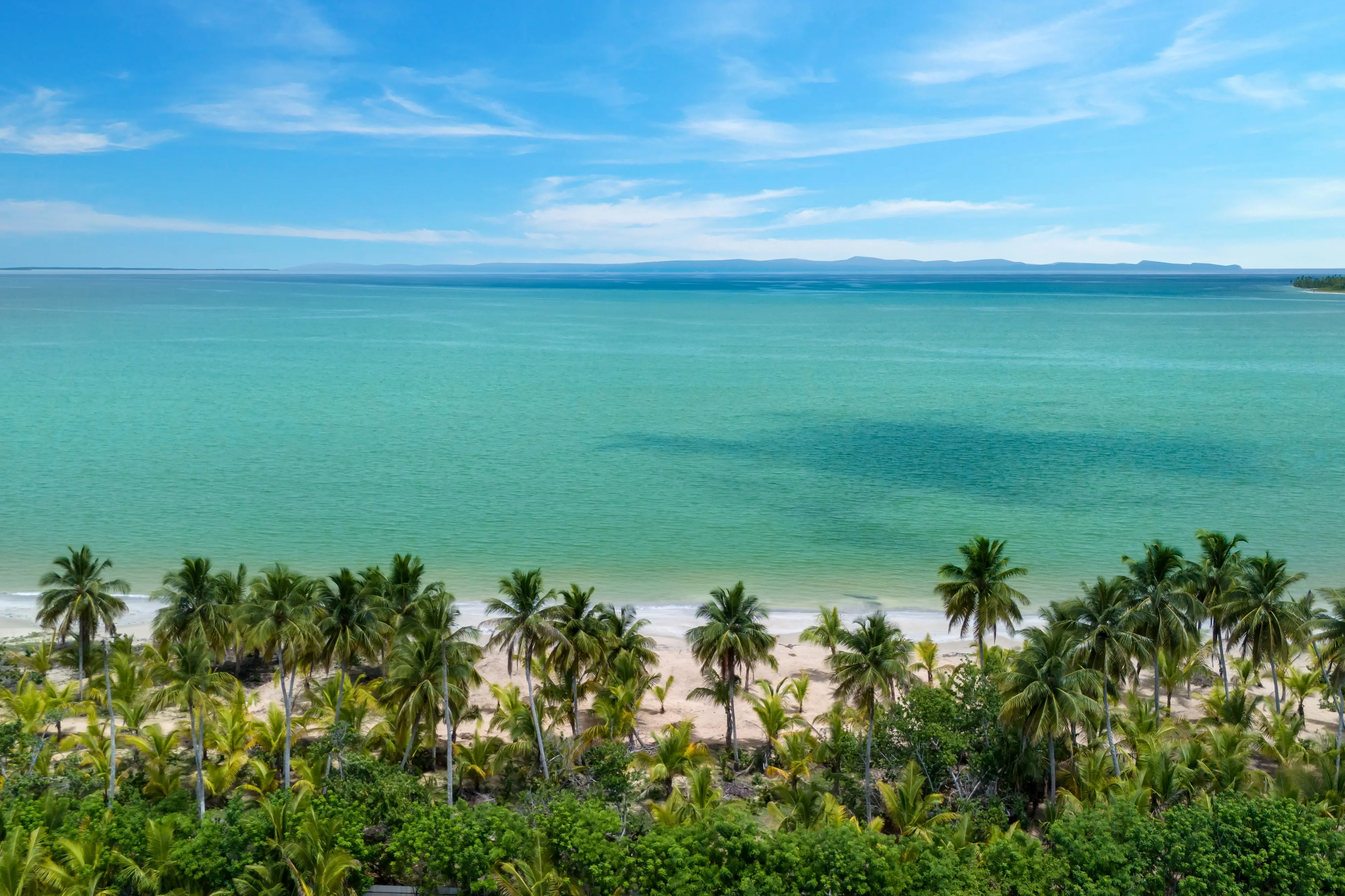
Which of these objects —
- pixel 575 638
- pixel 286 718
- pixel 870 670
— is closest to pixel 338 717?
pixel 286 718

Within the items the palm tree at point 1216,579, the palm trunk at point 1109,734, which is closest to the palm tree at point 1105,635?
the palm trunk at point 1109,734

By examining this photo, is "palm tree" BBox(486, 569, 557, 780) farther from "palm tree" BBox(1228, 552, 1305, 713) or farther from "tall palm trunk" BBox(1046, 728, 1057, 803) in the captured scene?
"palm tree" BBox(1228, 552, 1305, 713)

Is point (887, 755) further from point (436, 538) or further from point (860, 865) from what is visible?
point (436, 538)

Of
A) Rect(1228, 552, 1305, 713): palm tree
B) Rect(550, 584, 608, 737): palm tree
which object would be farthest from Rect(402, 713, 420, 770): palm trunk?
Rect(1228, 552, 1305, 713): palm tree

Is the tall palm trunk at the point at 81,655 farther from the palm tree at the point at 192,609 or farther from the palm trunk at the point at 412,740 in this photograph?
the palm trunk at the point at 412,740

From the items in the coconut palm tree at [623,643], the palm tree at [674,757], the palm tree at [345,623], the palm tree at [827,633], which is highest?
the palm tree at [345,623]

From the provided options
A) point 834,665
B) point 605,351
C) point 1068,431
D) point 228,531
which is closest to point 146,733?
point 834,665
